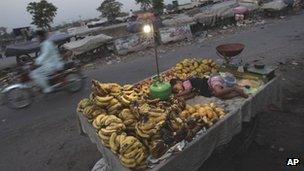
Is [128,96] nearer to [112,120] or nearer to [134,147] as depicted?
[112,120]

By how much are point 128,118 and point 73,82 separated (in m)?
6.01

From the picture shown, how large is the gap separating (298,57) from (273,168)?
6.77m

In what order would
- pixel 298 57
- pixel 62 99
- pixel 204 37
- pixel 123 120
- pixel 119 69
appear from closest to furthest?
1. pixel 123 120
2. pixel 62 99
3. pixel 298 57
4. pixel 119 69
5. pixel 204 37

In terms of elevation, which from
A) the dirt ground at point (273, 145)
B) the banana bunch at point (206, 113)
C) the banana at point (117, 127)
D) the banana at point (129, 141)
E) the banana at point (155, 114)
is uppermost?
the banana at point (155, 114)

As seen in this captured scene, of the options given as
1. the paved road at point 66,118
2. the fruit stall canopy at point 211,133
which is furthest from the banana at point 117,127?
the paved road at point 66,118

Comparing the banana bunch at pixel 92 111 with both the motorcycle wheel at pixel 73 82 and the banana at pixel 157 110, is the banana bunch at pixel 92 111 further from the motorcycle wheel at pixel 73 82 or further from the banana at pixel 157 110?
the motorcycle wheel at pixel 73 82

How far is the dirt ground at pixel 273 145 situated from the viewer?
5180 millimetres

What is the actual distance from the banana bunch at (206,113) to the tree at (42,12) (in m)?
28.9

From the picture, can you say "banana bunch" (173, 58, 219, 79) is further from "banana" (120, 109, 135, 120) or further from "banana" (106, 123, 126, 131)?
"banana" (106, 123, 126, 131)

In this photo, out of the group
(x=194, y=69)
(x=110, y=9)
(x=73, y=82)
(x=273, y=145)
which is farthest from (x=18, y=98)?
(x=110, y=9)

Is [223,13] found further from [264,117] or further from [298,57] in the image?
[264,117]

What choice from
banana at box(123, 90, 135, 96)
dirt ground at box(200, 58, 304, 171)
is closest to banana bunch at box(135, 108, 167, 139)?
banana at box(123, 90, 135, 96)

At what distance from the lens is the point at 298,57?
10.7m

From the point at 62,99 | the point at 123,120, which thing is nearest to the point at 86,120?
the point at 123,120
